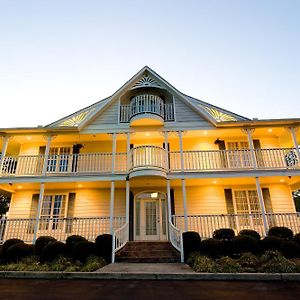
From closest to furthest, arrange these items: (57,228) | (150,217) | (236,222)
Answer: (236,222) → (57,228) → (150,217)

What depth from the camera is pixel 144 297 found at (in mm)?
4695

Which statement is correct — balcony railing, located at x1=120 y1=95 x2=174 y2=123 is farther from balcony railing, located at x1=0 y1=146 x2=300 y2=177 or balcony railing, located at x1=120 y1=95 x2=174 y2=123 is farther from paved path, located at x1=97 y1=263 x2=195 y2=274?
paved path, located at x1=97 y1=263 x2=195 y2=274

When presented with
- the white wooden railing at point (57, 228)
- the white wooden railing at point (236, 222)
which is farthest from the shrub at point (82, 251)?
the white wooden railing at point (236, 222)

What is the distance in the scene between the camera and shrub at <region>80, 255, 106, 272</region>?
7.40m

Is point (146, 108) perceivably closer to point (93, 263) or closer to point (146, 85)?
point (146, 85)

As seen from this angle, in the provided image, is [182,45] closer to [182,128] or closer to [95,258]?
[182,128]

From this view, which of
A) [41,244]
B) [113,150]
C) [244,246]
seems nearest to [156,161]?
[113,150]

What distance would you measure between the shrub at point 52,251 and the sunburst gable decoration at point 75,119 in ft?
24.4

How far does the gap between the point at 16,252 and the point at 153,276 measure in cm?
633

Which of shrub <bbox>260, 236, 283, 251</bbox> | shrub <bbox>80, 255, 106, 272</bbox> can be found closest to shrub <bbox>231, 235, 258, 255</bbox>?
shrub <bbox>260, 236, 283, 251</bbox>

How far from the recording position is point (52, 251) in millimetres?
8961

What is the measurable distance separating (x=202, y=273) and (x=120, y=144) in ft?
32.7

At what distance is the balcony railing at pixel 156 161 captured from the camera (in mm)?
12203

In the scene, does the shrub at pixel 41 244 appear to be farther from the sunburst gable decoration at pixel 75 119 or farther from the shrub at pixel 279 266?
the shrub at pixel 279 266
